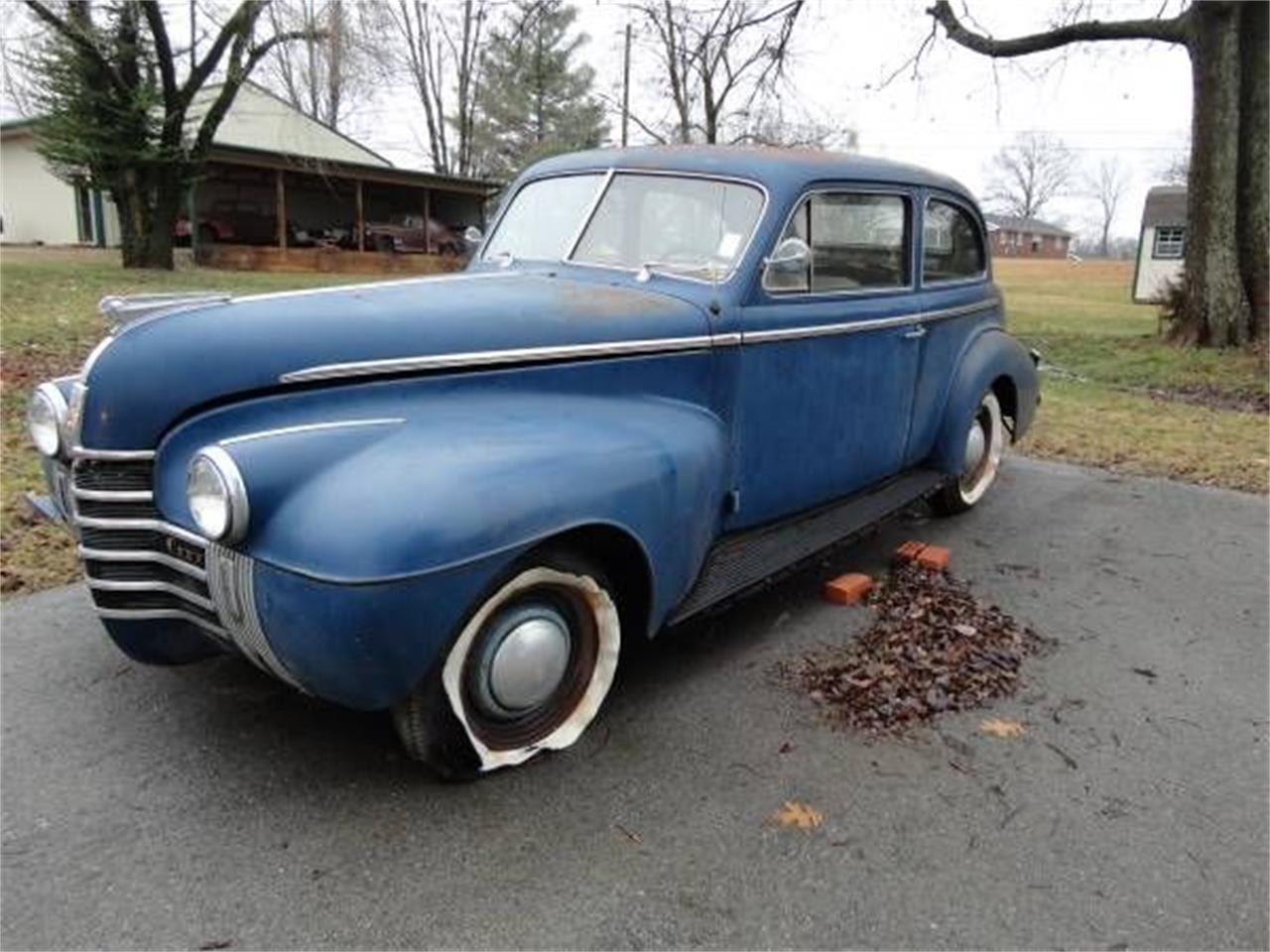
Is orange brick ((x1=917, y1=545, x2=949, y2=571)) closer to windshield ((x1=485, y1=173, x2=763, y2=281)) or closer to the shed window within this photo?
windshield ((x1=485, y1=173, x2=763, y2=281))

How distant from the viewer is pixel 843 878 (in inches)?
100

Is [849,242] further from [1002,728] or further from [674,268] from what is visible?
[1002,728]

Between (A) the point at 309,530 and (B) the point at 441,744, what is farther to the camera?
(B) the point at 441,744

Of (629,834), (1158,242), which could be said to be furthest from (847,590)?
(1158,242)

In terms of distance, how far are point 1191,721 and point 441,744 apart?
2.54 metres

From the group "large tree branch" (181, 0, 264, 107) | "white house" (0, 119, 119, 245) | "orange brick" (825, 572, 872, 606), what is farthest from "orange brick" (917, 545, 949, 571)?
"white house" (0, 119, 119, 245)

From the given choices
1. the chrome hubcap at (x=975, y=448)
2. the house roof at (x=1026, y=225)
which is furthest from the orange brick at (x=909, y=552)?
the house roof at (x=1026, y=225)

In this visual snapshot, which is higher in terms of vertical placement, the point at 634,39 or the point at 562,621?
the point at 634,39

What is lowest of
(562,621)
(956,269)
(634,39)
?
(562,621)

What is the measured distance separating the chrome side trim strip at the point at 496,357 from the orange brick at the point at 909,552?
5.88ft

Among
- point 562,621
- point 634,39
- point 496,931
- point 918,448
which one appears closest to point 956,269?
point 918,448

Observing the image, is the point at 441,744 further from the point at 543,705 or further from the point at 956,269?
the point at 956,269

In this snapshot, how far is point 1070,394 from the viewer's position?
398 inches

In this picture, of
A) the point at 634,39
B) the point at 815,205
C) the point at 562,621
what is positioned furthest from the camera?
the point at 634,39
